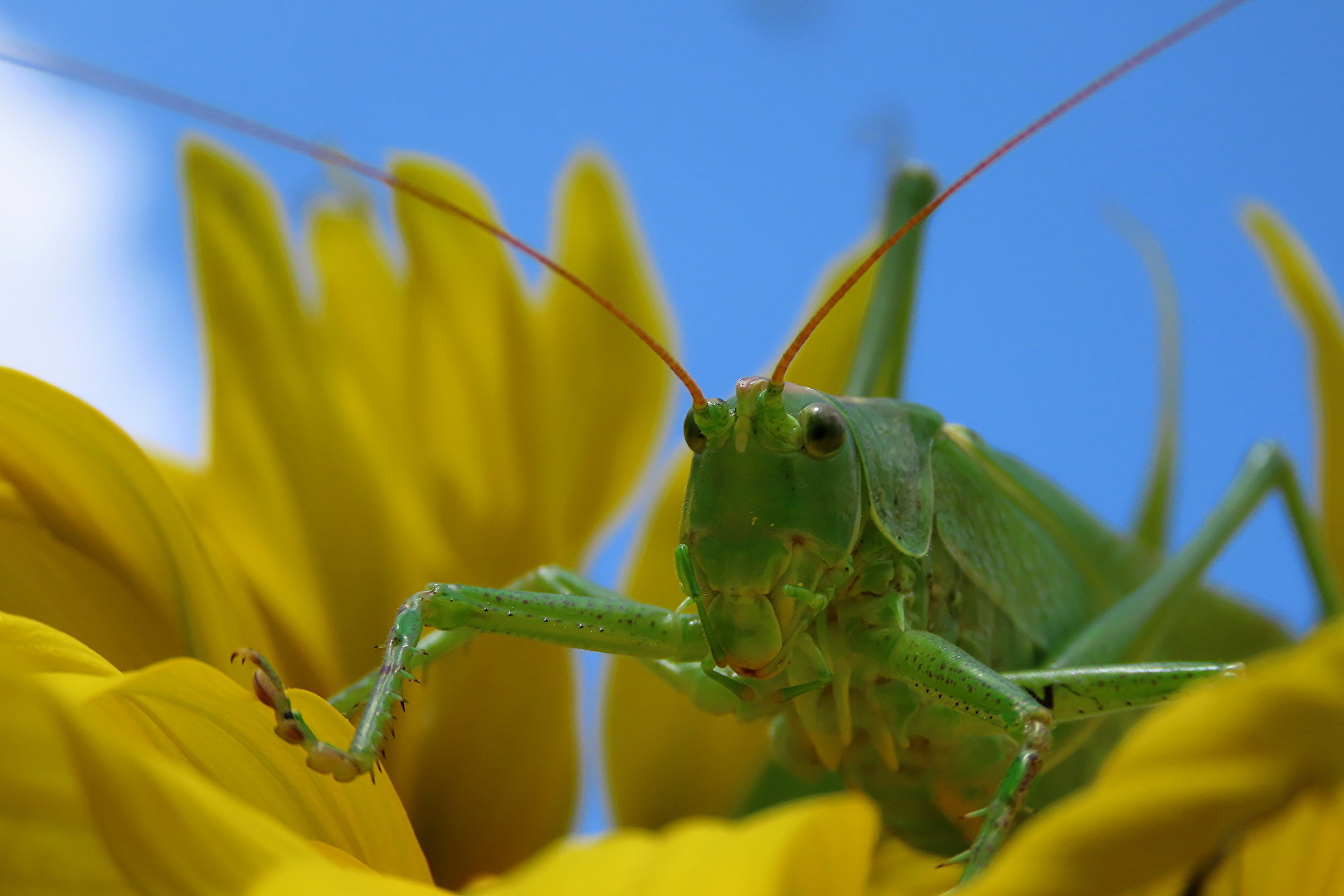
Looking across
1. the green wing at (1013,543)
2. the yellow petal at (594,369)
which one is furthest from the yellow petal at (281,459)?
the green wing at (1013,543)

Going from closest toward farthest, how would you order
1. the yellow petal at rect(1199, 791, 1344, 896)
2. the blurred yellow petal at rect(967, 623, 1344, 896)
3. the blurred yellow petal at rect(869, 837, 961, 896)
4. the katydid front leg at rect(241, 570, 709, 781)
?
the blurred yellow petal at rect(967, 623, 1344, 896)
the yellow petal at rect(1199, 791, 1344, 896)
the blurred yellow petal at rect(869, 837, 961, 896)
the katydid front leg at rect(241, 570, 709, 781)

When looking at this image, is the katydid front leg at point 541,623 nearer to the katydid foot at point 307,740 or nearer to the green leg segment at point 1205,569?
the katydid foot at point 307,740

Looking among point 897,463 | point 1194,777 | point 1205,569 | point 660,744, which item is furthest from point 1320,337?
point 1194,777

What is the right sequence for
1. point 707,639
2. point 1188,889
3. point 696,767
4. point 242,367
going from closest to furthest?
point 1188,889
point 707,639
point 242,367
point 696,767

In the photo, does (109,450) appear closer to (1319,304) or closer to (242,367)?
(242,367)

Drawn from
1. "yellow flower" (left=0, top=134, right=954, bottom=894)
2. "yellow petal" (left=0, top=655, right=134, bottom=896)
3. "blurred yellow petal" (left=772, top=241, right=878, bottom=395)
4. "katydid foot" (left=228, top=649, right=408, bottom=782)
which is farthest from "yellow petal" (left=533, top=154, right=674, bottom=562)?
"yellow petal" (left=0, top=655, right=134, bottom=896)

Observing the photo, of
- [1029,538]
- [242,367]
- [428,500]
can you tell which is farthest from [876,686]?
[242,367]

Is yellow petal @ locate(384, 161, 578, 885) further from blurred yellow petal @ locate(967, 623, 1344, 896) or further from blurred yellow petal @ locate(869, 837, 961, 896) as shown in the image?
blurred yellow petal @ locate(967, 623, 1344, 896)
